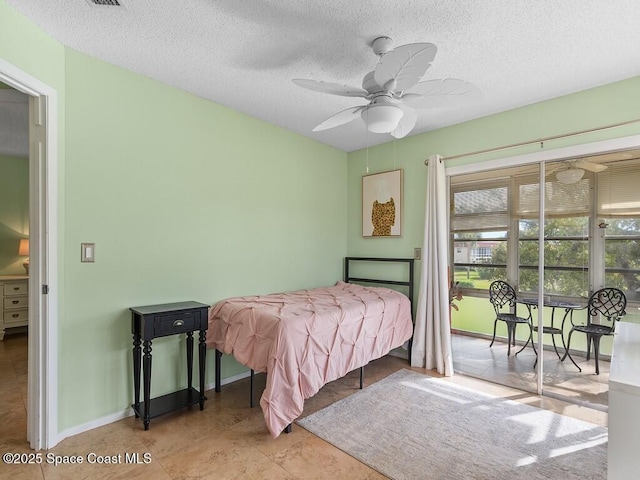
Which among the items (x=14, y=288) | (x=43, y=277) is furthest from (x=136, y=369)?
(x=14, y=288)

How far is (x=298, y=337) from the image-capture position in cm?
226

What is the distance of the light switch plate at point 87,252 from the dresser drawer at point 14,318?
3369 millimetres

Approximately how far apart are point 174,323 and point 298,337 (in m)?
0.91

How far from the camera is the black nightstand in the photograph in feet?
7.35

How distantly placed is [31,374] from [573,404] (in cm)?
395

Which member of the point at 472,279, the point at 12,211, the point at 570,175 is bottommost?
the point at 472,279

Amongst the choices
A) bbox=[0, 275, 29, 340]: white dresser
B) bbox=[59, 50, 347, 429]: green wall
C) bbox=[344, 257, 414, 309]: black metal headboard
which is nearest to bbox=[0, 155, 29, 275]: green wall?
bbox=[0, 275, 29, 340]: white dresser

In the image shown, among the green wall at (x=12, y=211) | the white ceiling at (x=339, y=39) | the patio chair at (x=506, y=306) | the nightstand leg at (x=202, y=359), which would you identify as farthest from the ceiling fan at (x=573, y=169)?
the green wall at (x=12, y=211)

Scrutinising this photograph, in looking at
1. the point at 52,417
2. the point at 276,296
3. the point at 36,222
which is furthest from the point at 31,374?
the point at 276,296

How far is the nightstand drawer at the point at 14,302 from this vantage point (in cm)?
432

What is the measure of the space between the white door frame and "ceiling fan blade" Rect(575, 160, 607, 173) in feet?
12.8

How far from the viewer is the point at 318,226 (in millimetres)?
4062

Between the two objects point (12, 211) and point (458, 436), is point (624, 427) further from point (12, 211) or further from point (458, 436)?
point (12, 211)

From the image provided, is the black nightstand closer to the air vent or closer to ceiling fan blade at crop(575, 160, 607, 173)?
the air vent
